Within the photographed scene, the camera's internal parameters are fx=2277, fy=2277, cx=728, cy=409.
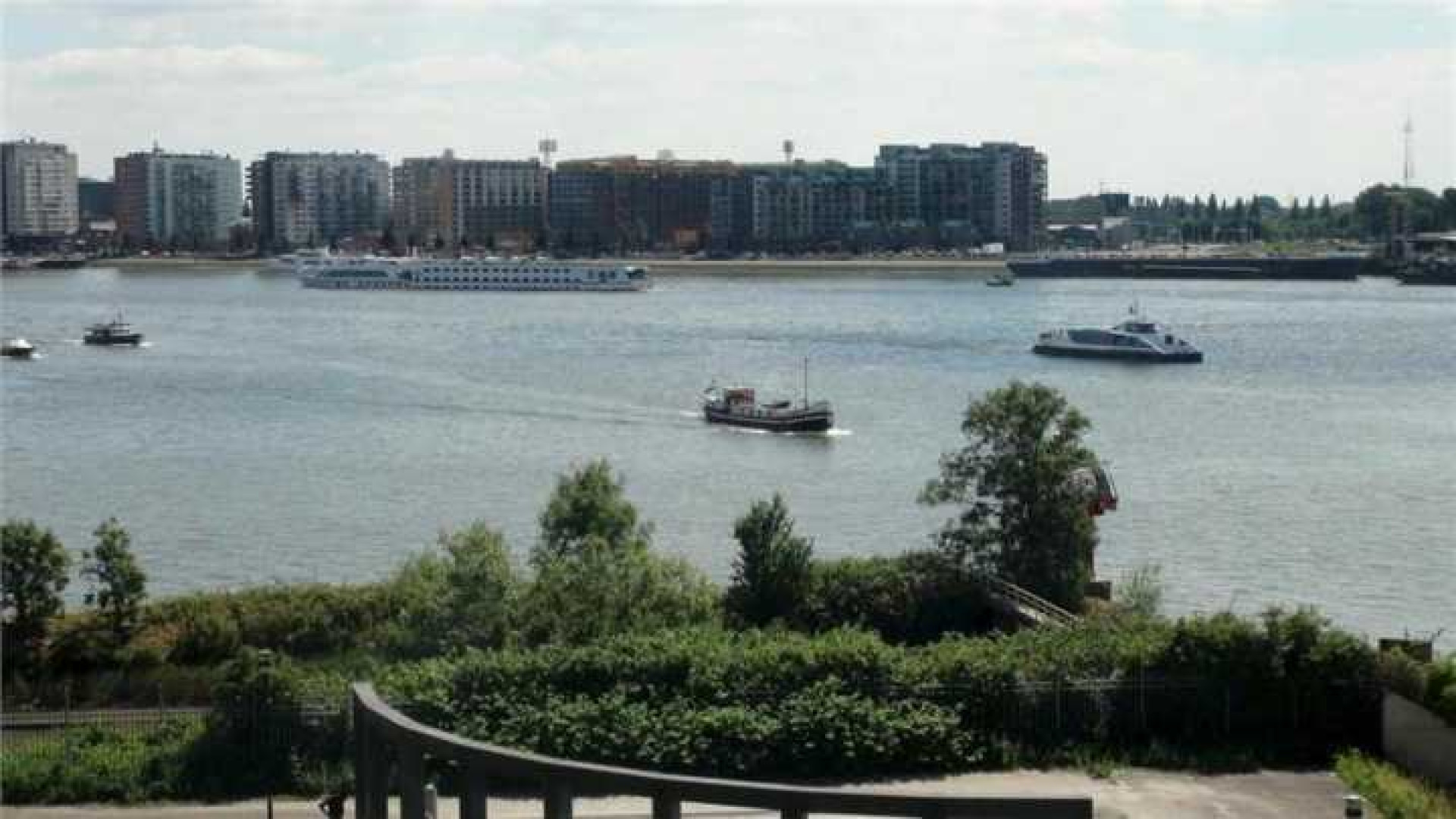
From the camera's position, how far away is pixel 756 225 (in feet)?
419

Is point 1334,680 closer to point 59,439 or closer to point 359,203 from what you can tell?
point 59,439

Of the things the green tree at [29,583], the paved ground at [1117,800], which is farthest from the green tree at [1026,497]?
Result: the green tree at [29,583]

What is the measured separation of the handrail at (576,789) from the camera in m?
6.49

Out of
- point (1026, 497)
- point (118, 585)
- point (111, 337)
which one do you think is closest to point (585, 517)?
point (1026, 497)

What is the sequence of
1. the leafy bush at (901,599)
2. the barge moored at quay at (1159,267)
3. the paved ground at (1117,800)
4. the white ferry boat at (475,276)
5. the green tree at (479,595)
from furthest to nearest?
1. the barge moored at quay at (1159,267)
2. the white ferry boat at (475,276)
3. the leafy bush at (901,599)
4. the green tree at (479,595)
5. the paved ground at (1117,800)

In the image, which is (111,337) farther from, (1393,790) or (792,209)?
(792,209)

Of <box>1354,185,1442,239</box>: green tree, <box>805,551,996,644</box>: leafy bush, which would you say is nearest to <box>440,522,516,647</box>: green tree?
<box>805,551,996,644</box>: leafy bush

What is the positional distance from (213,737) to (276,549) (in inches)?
442

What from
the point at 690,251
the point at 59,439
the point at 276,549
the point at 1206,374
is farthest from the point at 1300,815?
the point at 690,251

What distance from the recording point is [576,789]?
7.15 m

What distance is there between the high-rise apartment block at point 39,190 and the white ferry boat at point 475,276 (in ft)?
198

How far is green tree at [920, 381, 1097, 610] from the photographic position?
1605 centimetres

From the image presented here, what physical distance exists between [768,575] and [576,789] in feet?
26.0

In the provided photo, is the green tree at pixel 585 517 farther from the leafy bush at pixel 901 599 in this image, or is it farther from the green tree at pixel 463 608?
the green tree at pixel 463 608
